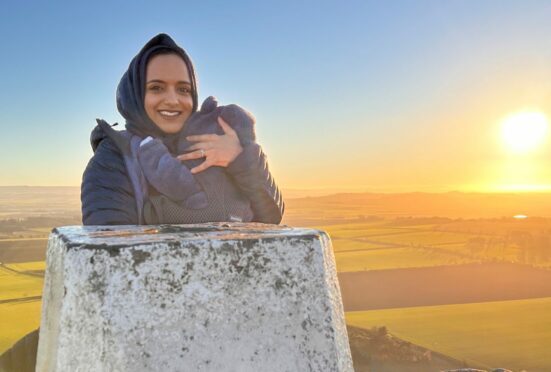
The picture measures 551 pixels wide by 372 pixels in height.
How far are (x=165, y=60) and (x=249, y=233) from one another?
1.22 metres

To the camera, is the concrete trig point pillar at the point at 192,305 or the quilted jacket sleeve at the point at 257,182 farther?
the quilted jacket sleeve at the point at 257,182

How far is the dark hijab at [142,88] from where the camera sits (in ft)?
8.71

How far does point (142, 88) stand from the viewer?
267 centimetres

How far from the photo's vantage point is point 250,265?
1608mm

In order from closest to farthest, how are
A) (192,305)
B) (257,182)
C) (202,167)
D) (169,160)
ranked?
(192,305) → (169,160) → (202,167) → (257,182)

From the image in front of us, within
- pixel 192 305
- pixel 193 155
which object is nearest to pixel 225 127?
pixel 193 155

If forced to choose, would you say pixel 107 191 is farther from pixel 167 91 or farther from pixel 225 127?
pixel 225 127

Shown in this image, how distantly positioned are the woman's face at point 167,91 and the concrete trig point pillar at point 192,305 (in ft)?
3.65

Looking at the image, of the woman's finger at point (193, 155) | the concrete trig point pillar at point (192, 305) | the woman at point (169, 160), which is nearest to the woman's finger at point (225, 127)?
the woman at point (169, 160)

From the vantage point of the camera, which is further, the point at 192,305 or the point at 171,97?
the point at 171,97

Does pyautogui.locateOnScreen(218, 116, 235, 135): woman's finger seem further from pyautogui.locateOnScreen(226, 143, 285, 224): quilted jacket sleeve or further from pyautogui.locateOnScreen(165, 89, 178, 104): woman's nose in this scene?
pyautogui.locateOnScreen(165, 89, 178, 104): woman's nose

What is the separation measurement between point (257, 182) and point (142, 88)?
2.35 ft

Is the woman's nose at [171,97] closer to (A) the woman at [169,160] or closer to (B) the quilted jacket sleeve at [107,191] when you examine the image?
(A) the woman at [169,160]

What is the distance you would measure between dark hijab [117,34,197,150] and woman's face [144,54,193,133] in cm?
2
